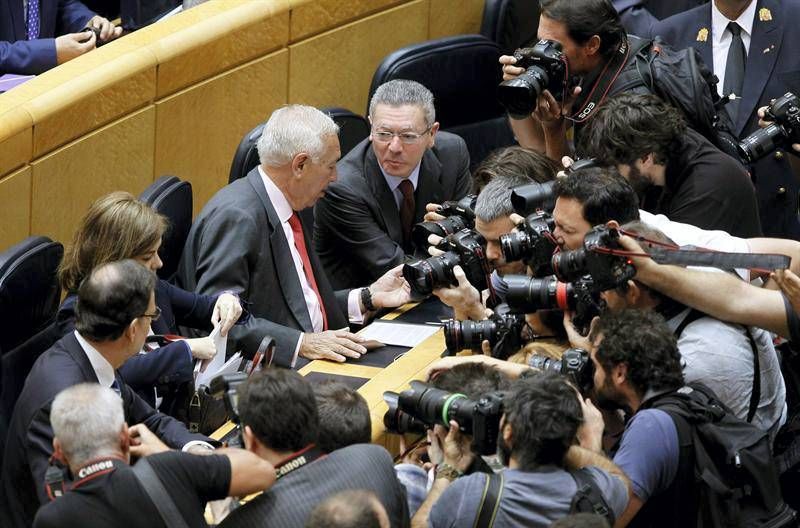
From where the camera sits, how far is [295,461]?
10.5 ft

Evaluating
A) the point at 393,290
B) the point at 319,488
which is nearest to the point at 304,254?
the point at 393,290

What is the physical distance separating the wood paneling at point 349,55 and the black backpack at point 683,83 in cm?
173

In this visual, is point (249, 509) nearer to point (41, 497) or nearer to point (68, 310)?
point (41, 497)

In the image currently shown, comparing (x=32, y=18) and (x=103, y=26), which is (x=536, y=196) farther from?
(x=32, y=18)

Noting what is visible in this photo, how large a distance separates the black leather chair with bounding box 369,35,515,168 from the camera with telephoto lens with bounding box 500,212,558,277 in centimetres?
199

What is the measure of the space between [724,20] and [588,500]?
2999 millimetres

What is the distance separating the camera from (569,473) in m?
3.26

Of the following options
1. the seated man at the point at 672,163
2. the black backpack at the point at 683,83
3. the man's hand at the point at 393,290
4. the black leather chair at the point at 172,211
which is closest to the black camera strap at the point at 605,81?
the black backpack at the point at 683,83

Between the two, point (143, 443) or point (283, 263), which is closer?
point (143, 443)

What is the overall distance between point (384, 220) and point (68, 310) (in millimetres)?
1692

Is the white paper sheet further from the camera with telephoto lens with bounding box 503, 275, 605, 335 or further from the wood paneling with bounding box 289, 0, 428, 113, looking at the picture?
the wood paneling with bounding box 289, 0, 428, 113

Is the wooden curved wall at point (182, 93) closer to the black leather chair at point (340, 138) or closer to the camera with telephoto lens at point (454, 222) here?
the black leather chair at point (340, 138)

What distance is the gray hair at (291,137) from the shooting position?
4.96m

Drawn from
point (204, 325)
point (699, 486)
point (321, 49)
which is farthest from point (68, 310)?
point (321, 49)
